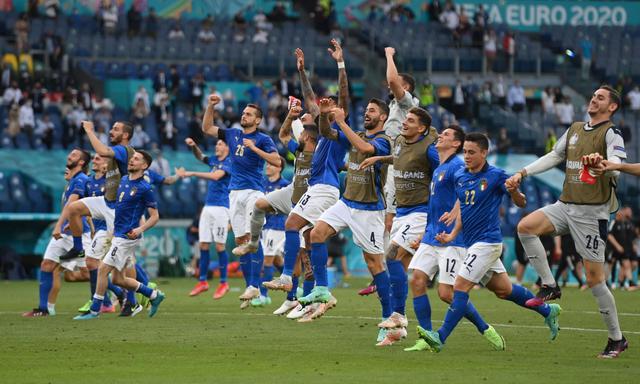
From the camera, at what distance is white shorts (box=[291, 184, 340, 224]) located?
57.2 ft

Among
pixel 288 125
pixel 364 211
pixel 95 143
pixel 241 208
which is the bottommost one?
pixel 241 208

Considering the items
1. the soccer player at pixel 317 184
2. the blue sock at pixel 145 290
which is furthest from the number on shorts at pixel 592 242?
the blue sock at pixel 145 290

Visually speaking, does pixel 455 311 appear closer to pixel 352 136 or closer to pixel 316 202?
pixel 352 136

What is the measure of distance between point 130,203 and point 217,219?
294 inches

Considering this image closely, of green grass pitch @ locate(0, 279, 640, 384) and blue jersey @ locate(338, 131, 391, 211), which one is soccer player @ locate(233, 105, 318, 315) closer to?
green grass pitch @ locate(0, 279, 640, 384)

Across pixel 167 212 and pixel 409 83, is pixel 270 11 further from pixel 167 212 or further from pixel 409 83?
pixel 409 83

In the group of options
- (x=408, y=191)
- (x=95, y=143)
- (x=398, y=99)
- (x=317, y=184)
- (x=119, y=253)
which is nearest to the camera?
(x=408, y=191)

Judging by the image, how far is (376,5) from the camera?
51.9m

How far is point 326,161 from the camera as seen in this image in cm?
1764

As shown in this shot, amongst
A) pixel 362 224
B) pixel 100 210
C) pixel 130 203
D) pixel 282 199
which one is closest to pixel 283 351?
pixel 362 224

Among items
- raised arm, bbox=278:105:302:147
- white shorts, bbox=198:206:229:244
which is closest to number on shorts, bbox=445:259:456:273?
raised arm, bbox=278:105:302:147

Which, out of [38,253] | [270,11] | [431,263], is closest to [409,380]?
[431,263]

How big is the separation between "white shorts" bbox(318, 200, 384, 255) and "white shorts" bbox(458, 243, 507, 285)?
218 centimetres

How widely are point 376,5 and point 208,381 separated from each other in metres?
41.6
